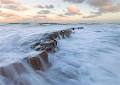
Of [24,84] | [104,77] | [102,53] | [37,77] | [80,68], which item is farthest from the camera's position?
[102,53]

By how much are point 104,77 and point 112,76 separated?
26cm

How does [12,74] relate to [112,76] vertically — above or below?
above

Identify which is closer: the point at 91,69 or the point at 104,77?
the point at 104,77

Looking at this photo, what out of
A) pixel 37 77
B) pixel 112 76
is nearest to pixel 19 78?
pixel 37 77

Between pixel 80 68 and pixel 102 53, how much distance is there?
2409 millimetres

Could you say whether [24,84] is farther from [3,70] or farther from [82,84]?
[82,84]

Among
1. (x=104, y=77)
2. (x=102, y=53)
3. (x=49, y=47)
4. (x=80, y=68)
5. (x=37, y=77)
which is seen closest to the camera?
(x=37, y=77)

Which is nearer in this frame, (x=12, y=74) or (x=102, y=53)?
(x=12, y=74)

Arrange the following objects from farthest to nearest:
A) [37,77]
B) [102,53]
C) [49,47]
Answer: [102,53], [49,47], [37,77]

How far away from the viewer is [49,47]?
7145 millimetres

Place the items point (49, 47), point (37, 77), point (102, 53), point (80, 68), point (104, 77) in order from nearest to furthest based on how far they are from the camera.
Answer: point (37, 77), point (104, 77), point (80, 68), point (49, 47), point (102, 53)

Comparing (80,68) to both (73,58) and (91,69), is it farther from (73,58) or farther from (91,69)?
(73,58)

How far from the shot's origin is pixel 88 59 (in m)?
7.52

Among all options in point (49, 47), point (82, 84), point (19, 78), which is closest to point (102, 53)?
point (49, 47)
